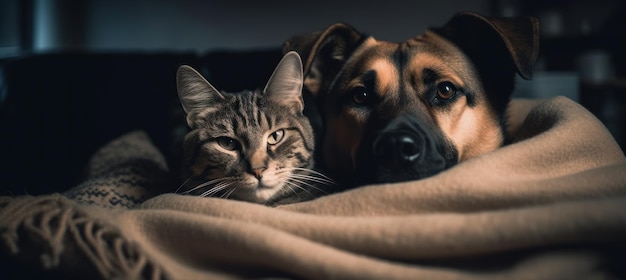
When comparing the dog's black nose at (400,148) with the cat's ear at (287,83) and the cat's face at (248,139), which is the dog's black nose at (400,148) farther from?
the cat's ear at (287,83)

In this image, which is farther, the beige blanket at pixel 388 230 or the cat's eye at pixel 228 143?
the cat's eye at pixel 228 143

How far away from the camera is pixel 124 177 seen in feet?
4.58

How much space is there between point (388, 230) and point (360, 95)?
65 centimetres

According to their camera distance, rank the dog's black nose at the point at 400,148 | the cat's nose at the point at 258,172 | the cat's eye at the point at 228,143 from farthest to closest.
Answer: the cat's eye at the point at 228,143 < the cat's nose at the point at 258,172 < the dog's black nose at the point at 400,148

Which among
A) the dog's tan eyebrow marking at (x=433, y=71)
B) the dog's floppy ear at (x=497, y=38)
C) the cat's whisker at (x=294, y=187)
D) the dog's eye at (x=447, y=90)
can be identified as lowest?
the cat's whisker at (x=294, y=187)

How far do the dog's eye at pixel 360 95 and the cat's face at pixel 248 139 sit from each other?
17 centimetres

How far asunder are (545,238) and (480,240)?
102 mm

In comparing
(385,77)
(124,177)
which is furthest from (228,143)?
(385,77)

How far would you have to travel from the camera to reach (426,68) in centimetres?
131

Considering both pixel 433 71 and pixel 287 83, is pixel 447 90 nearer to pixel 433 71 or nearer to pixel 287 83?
pixel 433 71

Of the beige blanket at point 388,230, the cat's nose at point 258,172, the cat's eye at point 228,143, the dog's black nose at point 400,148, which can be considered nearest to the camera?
the beige blanket at point 388,230

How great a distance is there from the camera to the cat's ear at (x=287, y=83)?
129 cm

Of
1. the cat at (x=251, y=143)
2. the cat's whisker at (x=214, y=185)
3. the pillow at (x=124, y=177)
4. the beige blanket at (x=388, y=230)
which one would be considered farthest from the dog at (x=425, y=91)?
the pillow at (x=124, y=177)

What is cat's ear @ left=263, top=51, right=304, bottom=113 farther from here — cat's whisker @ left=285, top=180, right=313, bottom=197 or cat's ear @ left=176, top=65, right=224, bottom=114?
cat's whisker @ left=285, top=180, right=313, bottom=197
